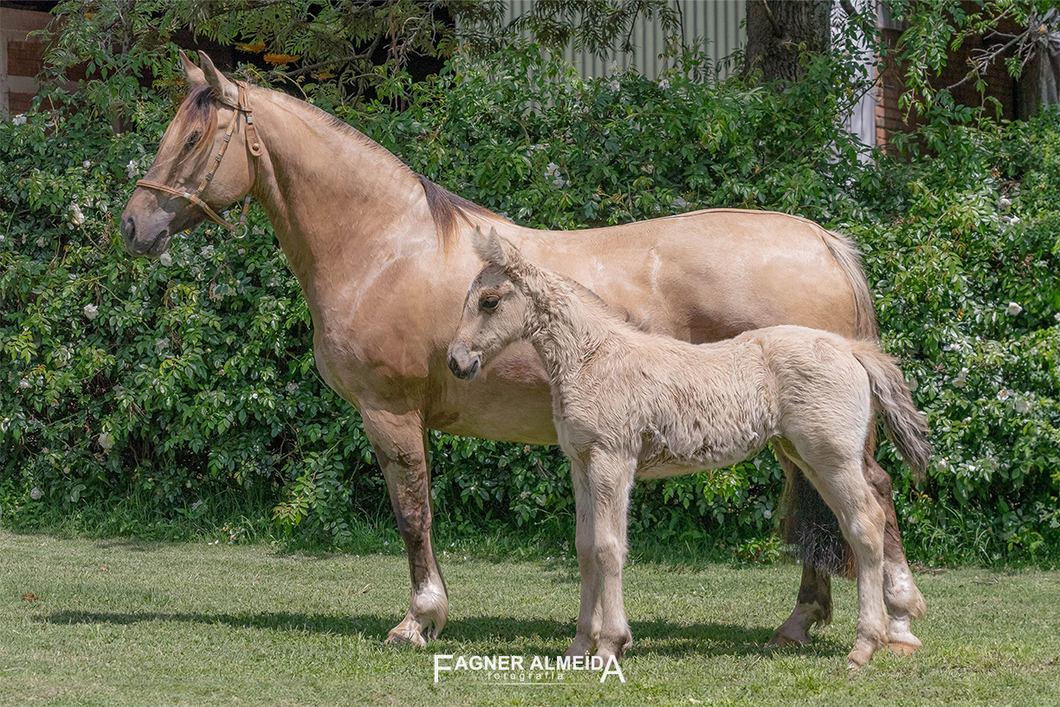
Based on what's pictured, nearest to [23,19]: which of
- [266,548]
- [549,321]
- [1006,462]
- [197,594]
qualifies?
[266,548]

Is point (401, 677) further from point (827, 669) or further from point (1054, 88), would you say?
point (1054, 88)

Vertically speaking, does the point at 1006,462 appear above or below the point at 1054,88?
below

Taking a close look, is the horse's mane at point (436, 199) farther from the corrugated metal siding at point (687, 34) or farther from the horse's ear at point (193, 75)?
the corrugated metal siding at point (687, 34)

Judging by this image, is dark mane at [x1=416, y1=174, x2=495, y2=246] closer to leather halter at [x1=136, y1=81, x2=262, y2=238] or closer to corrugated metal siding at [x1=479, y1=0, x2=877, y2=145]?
leather halter at [x1=136, y1=81, x2=262, y2=238]

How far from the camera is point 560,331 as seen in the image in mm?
4895

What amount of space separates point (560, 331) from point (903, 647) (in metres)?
2.12

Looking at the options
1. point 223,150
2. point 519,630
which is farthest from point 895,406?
point 223,150

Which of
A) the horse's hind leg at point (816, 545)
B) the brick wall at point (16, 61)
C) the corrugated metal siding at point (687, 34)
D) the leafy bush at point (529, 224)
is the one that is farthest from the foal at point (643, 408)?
the brick wall at point (16, 61)

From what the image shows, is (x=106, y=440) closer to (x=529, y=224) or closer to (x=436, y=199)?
(x=529, y=224)

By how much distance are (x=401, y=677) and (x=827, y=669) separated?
6.00ft

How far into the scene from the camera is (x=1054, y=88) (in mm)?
11562

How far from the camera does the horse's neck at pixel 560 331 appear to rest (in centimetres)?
489

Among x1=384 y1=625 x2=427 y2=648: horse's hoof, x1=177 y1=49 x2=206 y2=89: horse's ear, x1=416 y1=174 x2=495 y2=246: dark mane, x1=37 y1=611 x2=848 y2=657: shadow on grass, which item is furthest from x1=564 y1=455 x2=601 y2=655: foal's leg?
x1=177 y1=49 x2=206 y2=89: horse's ear

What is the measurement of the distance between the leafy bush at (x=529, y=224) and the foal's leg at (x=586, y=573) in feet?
10.2
